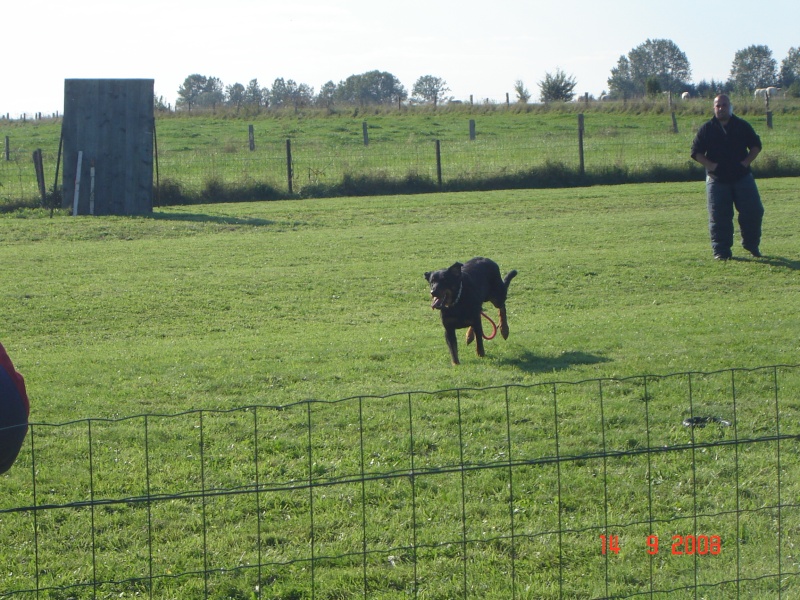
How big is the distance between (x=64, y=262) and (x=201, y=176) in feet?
37.1

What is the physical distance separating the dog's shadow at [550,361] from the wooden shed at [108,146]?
13.9 meters

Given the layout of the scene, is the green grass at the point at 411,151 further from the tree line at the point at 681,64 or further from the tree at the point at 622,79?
the tree line at the point at 681,64

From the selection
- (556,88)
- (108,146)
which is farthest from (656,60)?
(108,146)

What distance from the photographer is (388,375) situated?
8.19 meters

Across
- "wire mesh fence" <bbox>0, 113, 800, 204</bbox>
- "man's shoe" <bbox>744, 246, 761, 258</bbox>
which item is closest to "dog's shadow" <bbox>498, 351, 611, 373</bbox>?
"man's shoe" <bbox>744, 246, 761, 258</bbox>

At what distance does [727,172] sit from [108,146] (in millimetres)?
13452

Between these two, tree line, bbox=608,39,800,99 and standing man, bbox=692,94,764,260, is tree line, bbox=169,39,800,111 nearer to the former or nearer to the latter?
tree line, bbox=608,39,800,99

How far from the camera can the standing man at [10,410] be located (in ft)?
10.9

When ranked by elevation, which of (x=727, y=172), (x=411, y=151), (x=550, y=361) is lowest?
(x=550, y=361)

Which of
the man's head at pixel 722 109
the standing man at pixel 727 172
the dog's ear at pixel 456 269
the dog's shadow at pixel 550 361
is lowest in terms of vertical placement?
the dog's shadow at pixel 550 361

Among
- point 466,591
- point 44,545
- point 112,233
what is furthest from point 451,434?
point 112,233

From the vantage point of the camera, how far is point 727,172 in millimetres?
13539

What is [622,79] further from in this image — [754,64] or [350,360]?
[350,360]
